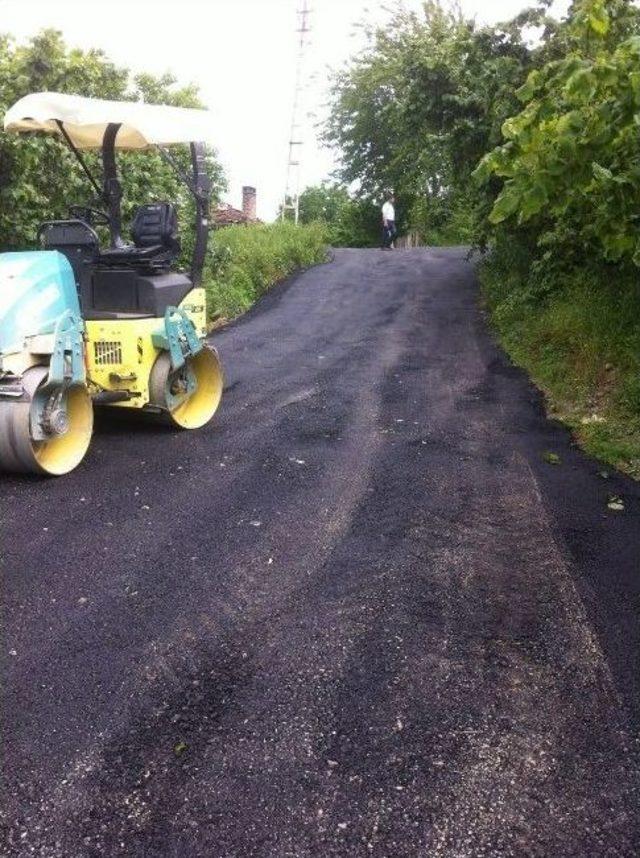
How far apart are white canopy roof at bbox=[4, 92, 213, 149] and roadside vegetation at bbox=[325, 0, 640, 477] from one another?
7.99 feet

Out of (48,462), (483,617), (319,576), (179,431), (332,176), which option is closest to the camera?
(483,617)

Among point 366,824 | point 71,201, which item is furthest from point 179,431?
point 71,201

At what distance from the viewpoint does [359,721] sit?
3.08 meters

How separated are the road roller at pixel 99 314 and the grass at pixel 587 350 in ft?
11.4

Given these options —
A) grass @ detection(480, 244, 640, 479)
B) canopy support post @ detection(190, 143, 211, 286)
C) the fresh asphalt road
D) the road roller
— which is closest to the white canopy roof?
the road roller

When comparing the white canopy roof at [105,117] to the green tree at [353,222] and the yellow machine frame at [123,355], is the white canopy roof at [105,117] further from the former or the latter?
the green tree at [353,222]

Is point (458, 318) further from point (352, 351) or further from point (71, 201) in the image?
point (71, 201)

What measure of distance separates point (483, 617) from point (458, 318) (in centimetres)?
1038

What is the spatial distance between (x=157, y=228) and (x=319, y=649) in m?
4.38

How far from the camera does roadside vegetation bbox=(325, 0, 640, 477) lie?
4766mm

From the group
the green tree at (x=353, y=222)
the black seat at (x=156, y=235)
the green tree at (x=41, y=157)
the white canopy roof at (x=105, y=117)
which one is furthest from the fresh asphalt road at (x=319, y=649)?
the green tree at (x=353, y=222)

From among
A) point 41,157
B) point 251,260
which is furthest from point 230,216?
point 41,157

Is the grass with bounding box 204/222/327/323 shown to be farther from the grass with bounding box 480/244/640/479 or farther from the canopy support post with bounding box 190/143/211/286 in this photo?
the canopy support post with bounding box 190/143/211/286

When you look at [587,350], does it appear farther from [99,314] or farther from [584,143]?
[99,314]
